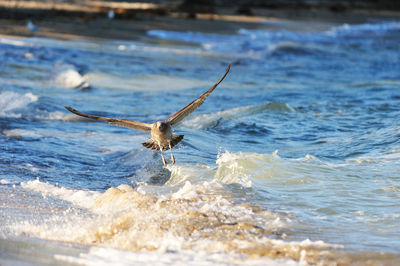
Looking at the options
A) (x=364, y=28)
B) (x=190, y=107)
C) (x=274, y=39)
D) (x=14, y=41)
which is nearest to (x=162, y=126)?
(x=190, y=107)

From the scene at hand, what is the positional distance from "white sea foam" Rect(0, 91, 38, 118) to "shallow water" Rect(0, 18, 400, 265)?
0.03 m

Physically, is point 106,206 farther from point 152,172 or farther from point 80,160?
point 80,160

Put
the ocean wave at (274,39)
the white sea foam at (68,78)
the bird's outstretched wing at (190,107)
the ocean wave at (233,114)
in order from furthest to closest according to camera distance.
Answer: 1. the ocean wave at (274,39)
2. the white sea foam at (68,78)
3. the ocean wave at (233,114)
4. the bird's outstretched wing at (190,107)

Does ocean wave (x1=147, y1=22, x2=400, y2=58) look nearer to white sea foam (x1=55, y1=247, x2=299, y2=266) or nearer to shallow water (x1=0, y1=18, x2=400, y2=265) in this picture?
shallow water (x1=0, y1=18, x2=400, y2=265)

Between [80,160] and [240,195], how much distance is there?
287 centimetres

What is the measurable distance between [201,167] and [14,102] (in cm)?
529

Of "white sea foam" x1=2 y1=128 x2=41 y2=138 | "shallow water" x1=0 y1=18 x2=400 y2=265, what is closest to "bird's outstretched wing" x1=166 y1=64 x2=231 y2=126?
"shallow water" x1=0 y1=18 x2=400 y2=265

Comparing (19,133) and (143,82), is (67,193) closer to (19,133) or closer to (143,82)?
(19,133)

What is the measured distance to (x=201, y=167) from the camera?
310 inches

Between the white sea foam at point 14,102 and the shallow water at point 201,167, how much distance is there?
3 centimetres

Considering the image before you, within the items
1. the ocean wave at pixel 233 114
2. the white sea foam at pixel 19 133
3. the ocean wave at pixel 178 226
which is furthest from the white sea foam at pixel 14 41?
the ocean wave at pixel 178 226

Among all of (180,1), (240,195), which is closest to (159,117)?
(240,195)

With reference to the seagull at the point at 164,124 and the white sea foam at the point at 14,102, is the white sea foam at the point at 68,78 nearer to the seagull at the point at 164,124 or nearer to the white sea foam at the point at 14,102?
the white sea foam at the point at 14,102

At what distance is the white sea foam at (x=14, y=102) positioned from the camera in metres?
11.3
